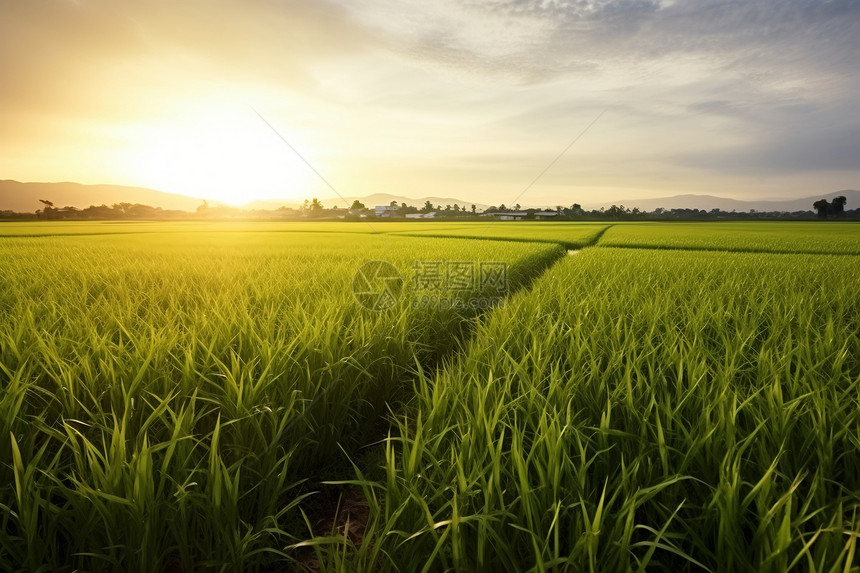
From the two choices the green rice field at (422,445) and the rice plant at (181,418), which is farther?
the rice plant at (181,418)

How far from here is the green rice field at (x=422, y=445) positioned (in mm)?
1241

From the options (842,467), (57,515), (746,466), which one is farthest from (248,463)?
(842,467)

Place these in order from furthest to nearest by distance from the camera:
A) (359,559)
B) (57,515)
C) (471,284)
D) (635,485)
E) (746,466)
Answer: (471,284), (746,466), (635,485), (57,515), (359,559)

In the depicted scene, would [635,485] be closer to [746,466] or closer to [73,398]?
[746,466]

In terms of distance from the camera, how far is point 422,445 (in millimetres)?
1488

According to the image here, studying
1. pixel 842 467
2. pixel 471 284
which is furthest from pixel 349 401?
pixel 471 284

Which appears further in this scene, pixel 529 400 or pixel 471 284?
pixel 471 284

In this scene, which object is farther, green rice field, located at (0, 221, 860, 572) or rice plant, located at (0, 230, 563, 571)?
rice plant, located at (0, 230, 563, 571)

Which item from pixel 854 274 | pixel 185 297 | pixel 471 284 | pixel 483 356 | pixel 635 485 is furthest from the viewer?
pixel 854 274

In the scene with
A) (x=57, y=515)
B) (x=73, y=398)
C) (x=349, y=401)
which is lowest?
(x=349, y=401)

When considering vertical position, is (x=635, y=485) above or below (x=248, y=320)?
below

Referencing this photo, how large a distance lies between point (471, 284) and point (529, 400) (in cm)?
431

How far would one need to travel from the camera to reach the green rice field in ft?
4.07

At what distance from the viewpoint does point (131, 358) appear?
7.55 ft
